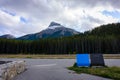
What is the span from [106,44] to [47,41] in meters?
30.0

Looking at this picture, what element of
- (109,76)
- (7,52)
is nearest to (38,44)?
(7,52)

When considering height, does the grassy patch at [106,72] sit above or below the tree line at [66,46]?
below

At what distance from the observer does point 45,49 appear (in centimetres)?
13488

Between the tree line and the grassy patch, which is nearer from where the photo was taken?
the grassy patch

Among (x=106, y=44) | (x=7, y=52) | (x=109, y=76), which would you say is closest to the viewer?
(x=109, y=76)

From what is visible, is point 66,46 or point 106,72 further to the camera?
point 66,46

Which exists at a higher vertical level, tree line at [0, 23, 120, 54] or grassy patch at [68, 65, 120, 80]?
tree line at [0, 23, 120, 54]

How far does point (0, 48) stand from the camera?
13500cm

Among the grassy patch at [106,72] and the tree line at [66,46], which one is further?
the tree line at [66,46]

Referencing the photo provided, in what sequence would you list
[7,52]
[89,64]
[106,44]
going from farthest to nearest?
[7,52] < [106,44] < [89,64]

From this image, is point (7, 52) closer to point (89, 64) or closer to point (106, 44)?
point (106, 44)

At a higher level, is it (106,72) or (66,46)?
(66,46)

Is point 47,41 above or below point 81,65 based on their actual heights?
above

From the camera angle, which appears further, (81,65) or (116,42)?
(116,42)
